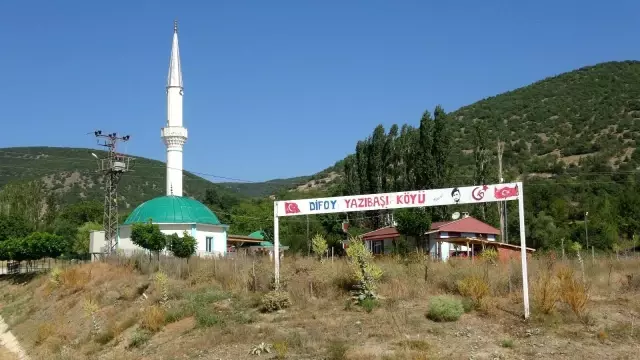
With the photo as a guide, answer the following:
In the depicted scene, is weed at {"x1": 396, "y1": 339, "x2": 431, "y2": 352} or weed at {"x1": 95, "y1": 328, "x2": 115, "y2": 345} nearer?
weed at {"x1": 396, "y1": 339, "x2": 431, "y2": 352}

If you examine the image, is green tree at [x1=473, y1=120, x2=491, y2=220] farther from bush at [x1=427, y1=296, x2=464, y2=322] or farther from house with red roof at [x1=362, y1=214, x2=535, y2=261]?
bush at [x1=427, y1=296, x2=464, y2=322]

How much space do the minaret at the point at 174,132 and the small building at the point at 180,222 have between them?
3265 mm

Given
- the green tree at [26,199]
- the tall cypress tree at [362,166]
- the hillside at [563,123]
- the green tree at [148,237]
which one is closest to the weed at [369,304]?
the green tree at [148,237]

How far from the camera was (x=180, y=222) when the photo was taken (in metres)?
52.2

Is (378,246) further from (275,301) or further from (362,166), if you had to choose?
(275,301)

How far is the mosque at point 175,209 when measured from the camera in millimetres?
52469

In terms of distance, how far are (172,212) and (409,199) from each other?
35.7 m

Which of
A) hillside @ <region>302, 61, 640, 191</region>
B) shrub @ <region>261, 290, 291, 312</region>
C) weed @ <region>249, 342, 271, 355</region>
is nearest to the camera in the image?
weed @ <region>249, 342, 271, 355</region>

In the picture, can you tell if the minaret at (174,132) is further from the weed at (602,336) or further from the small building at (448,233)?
the weed at (602,336)

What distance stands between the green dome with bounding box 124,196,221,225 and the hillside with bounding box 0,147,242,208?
77846 millimetres

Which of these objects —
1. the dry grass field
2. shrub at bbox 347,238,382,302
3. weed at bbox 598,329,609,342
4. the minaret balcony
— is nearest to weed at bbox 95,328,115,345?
the dry grass field

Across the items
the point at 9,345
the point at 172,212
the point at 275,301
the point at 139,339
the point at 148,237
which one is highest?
the point at 172,212

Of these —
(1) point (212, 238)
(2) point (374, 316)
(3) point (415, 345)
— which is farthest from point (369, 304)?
(1) point (212, 238)

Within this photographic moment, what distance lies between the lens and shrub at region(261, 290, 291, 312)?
2002 cm
